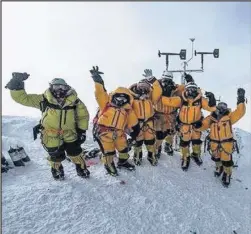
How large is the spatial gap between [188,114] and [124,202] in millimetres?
2956

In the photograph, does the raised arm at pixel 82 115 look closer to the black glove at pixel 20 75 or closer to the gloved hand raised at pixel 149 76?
the black glove at pixel 20 75

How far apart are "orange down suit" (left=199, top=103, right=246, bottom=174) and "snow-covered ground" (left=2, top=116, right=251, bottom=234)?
727mm

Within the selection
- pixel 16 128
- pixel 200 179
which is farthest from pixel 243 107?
pixel 16 128

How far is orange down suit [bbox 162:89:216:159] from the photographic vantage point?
8.98 metres

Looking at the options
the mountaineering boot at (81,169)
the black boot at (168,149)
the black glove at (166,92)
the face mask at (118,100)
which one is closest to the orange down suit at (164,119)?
the black glove at (166,92)

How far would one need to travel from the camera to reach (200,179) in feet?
29.7

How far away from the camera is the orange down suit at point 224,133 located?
8828 millimetres

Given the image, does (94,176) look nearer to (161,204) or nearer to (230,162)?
(161,204)

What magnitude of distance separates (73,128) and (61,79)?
3.12 feet

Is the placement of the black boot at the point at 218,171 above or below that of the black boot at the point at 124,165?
below

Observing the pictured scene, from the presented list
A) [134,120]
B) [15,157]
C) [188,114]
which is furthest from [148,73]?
[15,157]

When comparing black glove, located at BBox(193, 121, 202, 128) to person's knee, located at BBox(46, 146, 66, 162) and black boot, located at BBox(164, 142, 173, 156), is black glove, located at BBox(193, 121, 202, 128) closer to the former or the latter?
black boot, located at BBox(164, 142, 173, 156)

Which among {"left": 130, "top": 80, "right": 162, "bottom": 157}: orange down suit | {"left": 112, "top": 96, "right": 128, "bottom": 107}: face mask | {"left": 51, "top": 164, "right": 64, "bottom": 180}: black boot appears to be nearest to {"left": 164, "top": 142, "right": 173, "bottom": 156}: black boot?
{"left": 130, "top": 80, "right": 162, "bottom": 157}: orange down suit

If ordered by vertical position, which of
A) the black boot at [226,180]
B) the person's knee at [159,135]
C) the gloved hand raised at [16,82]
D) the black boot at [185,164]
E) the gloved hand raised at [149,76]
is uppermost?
the gloved hand raised at [149,76]
